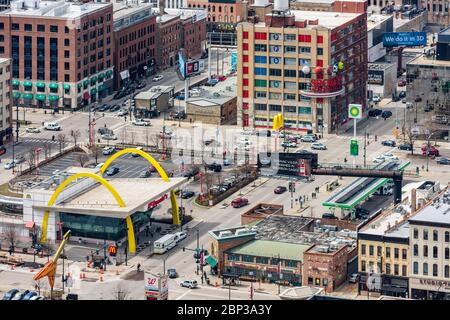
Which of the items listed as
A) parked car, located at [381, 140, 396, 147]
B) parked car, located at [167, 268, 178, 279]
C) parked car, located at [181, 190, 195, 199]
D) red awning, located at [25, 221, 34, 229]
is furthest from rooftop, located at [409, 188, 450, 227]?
parked car, located at [381, 140, 396, 147]

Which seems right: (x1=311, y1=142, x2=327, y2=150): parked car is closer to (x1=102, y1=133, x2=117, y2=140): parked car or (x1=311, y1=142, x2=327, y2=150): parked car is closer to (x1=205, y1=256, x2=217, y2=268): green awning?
(x1=102, y1=133, x2=117, y2=140): parked car

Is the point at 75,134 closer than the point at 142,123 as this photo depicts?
Yes

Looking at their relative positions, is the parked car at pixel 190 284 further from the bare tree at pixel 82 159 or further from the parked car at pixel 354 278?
the bare tree at pixel 82 159

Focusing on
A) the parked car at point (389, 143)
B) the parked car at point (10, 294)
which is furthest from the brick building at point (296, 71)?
the parked car at point (10, 294)

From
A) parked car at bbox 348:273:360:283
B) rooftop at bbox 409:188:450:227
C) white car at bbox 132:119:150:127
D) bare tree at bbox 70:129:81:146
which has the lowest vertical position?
A: parked car at bbox 348:273:360:283

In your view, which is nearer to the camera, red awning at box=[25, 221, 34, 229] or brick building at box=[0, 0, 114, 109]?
red awning at box=[25, 221, 34, 229]

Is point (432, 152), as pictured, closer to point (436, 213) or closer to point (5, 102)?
point (436, 213)

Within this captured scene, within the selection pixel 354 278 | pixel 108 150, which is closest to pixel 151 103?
pixel 108 150

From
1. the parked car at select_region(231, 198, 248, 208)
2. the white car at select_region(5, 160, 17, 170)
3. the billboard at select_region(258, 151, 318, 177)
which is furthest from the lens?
Answer: the white car at select_region(5, 160, 17, 170)
